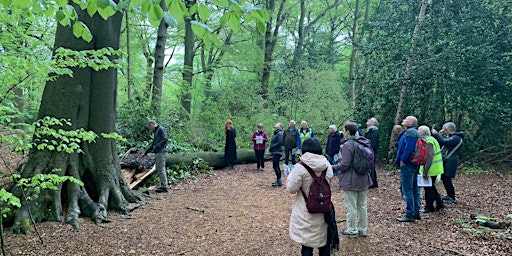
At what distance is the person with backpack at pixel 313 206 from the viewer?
11.4ft

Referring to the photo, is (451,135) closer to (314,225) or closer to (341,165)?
(341,165)

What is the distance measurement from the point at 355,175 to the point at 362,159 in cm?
26

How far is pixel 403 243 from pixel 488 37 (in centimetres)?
918

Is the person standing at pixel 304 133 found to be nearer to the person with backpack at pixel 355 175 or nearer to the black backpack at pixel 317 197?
the person with backpack at pixel 355 175

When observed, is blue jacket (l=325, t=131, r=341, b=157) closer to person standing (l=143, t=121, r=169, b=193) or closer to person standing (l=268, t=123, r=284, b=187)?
person standing (l=268, t=123, r=284, b=187)

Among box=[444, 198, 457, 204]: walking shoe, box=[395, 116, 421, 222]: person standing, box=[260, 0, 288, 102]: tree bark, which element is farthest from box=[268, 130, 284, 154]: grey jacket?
box=[260, 0, 288, 102]: tree bark

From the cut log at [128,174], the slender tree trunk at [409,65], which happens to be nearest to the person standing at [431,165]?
the slender tree trunk at [409,65]

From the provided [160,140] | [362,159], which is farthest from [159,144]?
[362,159]

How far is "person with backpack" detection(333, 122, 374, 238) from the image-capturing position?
495 cm

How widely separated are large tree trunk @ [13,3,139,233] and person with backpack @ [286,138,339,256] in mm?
3905

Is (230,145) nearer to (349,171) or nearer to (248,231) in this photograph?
(248,231)

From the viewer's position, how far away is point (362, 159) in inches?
195

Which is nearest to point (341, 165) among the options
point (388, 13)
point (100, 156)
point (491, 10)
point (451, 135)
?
point (451, 135)

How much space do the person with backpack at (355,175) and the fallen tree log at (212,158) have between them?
22.4ft
